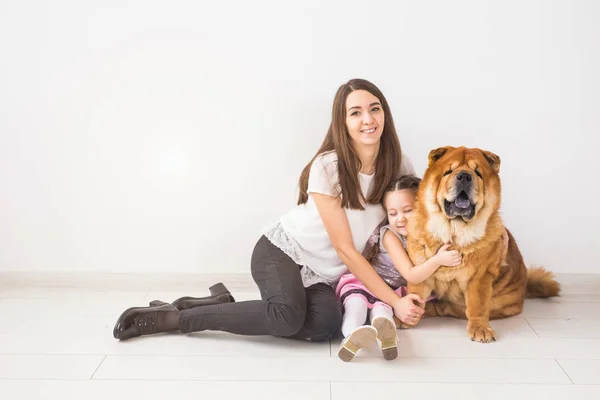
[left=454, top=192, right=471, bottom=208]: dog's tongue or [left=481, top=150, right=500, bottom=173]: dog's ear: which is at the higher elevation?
[left=481, top=150, right=500, bottom=173]: dog's ear

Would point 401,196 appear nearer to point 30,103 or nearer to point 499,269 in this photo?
point 499,269

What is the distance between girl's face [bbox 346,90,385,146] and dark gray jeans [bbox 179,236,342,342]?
0.48 metres

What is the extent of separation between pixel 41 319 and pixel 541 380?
158 cm

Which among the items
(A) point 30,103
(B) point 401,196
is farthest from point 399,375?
(A) point 30,103

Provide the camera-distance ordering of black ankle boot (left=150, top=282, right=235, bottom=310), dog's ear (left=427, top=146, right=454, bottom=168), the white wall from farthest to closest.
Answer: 1. the white wall
2. black ankle boot (left=150, top=282, right=235, bottom=310)
3. dog's ear (left=427, top=146, right=454, bottom=168)

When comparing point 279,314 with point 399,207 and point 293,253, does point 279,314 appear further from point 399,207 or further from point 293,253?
point 399,207

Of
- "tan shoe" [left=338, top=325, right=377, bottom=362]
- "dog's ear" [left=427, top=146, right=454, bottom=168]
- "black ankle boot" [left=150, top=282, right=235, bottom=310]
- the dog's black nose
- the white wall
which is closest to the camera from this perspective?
"tan shoe" [left=338, top=325, right=377, bottom=362]

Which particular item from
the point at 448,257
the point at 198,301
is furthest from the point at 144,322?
the point at 448,257

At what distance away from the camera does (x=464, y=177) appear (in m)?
2.02

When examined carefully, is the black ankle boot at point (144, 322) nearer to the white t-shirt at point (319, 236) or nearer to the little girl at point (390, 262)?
the white t-shirt at point (319, 236)

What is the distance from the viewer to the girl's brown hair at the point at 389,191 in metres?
2.19

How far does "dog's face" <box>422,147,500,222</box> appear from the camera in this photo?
79.8 inches

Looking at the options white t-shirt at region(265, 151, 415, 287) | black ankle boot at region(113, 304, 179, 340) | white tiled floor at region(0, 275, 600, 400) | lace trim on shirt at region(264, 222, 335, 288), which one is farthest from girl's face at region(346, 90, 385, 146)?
black ankle boot at region(113, 304, 179, 340)

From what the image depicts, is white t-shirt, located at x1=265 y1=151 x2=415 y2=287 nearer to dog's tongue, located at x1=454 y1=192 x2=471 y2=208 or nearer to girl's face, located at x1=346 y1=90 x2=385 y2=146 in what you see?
girl's face, located at x1=346 y1=90 x2=385 y2=146
